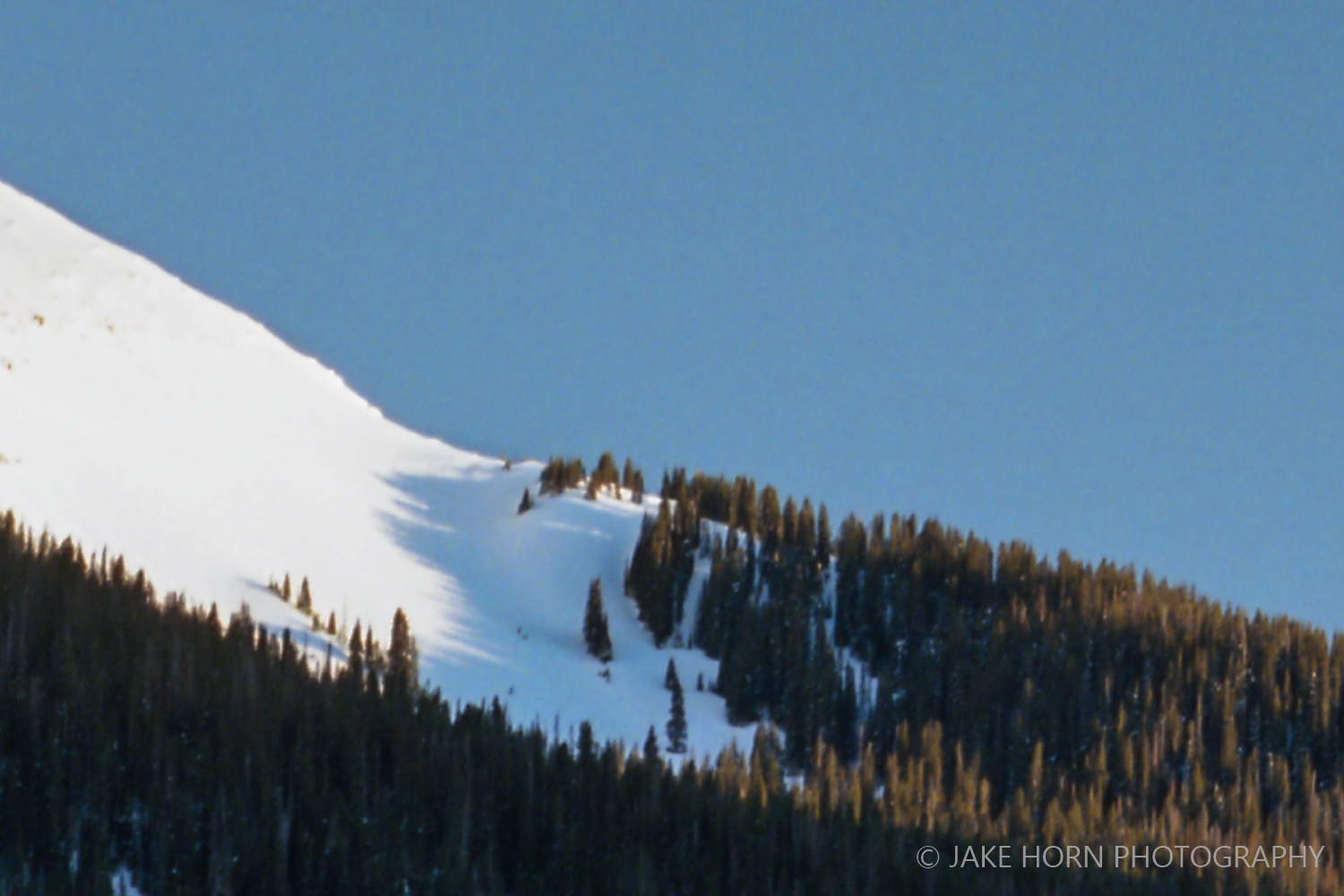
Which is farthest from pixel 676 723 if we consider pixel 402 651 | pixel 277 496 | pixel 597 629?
pixel 277 496

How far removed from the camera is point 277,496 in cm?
6512

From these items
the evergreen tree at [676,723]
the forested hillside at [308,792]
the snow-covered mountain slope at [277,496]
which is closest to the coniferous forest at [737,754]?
the forested hillside at [308,792]

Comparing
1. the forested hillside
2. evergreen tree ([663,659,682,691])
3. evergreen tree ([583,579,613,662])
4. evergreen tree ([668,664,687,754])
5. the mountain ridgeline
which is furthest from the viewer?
the mountain ridgeline

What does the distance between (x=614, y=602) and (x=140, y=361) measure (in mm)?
26244

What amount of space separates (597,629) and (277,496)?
52.3ft

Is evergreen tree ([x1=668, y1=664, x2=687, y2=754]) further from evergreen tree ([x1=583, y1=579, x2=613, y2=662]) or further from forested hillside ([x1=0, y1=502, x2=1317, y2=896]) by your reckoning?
forested hillside ([x1=0, y1=502, x2=1317, y2=896])

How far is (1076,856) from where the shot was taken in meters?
49.8

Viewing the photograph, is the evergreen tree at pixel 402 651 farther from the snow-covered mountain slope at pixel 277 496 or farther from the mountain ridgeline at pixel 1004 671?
the mountain ridgeline at pixel 1004 671

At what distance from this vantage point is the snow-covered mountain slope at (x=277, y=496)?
53.4 metres

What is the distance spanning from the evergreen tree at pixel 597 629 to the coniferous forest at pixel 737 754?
3.39 meters

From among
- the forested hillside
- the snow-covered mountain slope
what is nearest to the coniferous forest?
the forested hillside

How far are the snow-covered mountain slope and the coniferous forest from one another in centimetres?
327

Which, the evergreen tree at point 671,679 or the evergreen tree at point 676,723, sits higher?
the evergreen tree at point 671,679

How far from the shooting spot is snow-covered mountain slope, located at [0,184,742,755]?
5338 centimetres
